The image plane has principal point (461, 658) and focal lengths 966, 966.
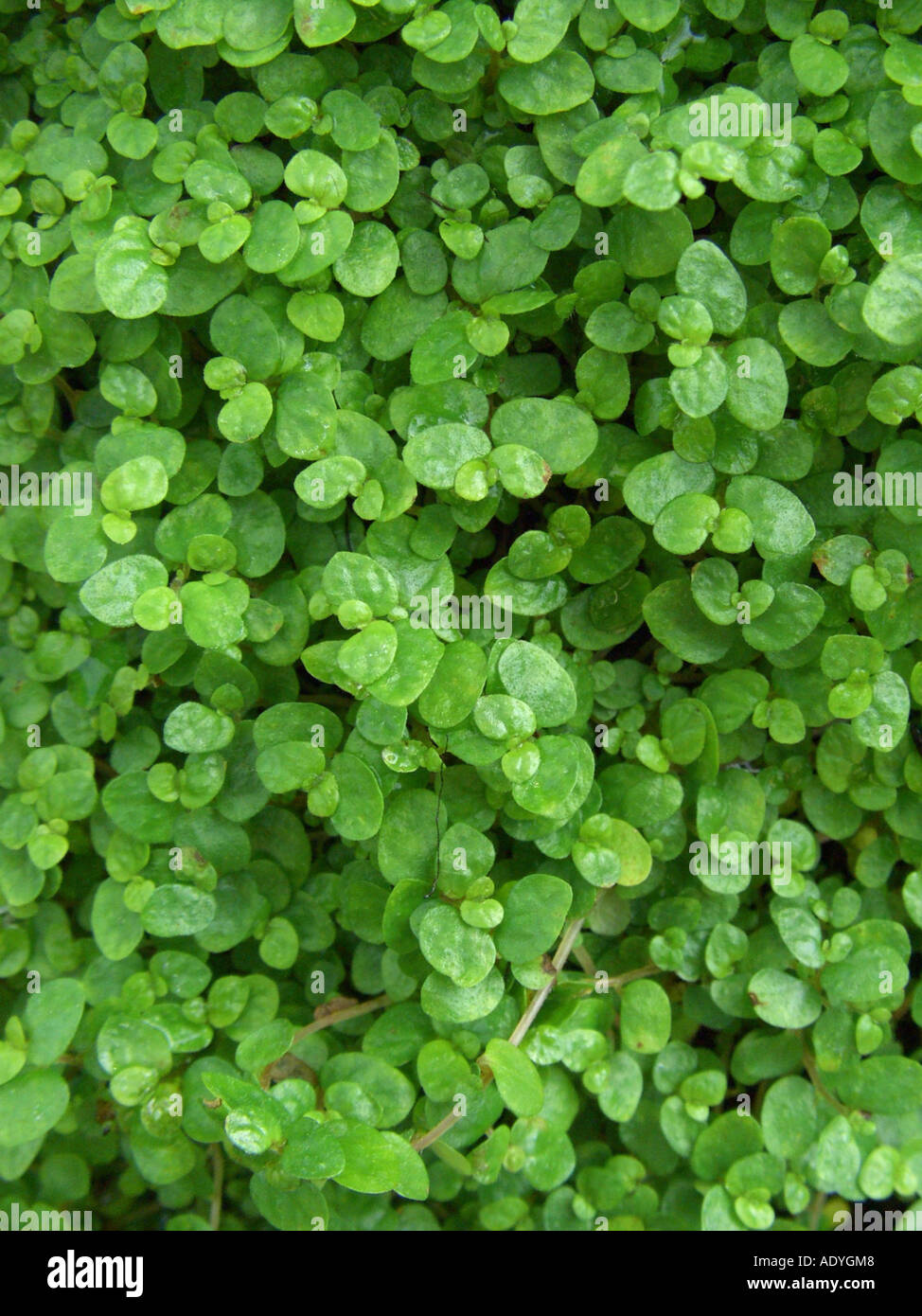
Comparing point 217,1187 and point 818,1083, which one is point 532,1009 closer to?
point 818,1083

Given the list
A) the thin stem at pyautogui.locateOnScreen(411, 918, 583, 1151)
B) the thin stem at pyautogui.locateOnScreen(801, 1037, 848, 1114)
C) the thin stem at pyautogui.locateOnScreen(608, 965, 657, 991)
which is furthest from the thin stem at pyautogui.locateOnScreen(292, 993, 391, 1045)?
the thin stem at pyautogui.locateOnScreen(801, 1037, 848, 1114)

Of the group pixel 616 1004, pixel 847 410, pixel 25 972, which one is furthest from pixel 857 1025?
pixel 25 972

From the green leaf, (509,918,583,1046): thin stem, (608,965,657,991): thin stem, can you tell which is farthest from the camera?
(608,965,657,991): thin stem

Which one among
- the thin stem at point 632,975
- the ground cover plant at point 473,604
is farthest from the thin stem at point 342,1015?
the thin stem at point 632,975

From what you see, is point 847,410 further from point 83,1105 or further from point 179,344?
point 83,1105

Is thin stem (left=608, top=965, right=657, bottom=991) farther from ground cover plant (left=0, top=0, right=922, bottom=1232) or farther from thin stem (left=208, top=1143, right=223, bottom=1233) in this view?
thin stem (left=208, top=1143, right=223, bottom=1233)

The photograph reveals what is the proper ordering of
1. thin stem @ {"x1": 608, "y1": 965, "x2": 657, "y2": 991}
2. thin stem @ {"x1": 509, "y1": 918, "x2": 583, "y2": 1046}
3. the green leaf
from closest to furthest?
the green leaf
thin stem @ {"x1": 509, "y1": 918, "x2": 583, "y2": 1046}
thin stem @ {"x1": 608, "y1": 965, "x2": 657, "y2": 991}
